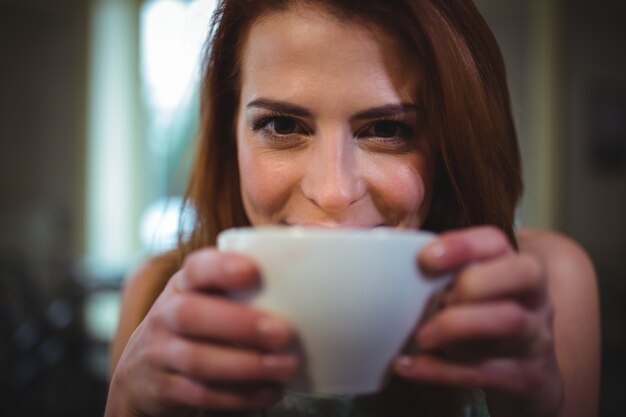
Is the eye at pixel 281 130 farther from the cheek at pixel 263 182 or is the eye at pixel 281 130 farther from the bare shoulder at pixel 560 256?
the bare shoulder at pixel 560 256

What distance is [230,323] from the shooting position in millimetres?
367

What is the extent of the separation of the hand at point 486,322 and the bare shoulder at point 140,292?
0.67 metres

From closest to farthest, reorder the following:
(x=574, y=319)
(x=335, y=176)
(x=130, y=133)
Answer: (x=335, y=176), (x=574, y=319), (x=130, y=133)

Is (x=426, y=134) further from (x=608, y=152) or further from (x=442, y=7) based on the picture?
(x=608, y=152)

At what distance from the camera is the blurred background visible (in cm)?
413

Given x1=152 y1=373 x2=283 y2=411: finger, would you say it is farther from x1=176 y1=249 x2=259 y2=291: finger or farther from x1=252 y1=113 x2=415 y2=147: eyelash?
x1=252 y1=113 x2=415 y2=147: eyelash

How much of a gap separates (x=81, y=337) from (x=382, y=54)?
4266mm

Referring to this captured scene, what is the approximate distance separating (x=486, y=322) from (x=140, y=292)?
0.80m

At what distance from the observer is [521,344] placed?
41cm

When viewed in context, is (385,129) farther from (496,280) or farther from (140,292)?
(140,292)

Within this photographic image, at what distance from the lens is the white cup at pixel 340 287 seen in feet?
1.13

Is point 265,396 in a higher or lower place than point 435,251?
lower

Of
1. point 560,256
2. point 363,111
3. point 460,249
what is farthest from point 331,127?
point 560,256

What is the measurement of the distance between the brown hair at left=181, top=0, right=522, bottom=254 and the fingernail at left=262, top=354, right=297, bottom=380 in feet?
1.56
